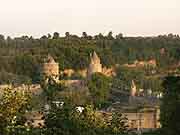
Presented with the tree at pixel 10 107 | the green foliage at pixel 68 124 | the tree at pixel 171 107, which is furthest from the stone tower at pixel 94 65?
the tree at pixel 10 107

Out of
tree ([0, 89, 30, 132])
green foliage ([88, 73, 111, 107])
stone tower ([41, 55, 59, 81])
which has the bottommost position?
green foliage ([88, 73, 111, 107])

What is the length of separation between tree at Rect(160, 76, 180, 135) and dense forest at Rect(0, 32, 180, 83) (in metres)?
43.7

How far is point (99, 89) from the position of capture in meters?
63.2

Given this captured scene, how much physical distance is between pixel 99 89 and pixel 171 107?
35240mm

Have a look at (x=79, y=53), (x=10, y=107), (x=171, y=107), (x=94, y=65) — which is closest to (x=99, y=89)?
(x=94, y=65)

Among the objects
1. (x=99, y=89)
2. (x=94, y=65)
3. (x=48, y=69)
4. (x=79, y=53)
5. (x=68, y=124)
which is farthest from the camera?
(x=79, y=53)

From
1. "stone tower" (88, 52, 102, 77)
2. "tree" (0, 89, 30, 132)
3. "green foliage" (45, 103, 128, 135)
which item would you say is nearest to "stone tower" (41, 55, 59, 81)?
"stone tower" (88, 52, 102, 77)

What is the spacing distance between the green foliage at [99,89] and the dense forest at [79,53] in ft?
32.3

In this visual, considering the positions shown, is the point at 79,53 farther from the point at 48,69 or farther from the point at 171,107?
the point at 171,107

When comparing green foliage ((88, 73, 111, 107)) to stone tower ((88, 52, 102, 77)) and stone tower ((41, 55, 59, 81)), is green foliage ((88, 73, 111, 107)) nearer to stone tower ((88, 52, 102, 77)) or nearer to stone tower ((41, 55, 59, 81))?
stone tower ((41, 55, 59, 81))

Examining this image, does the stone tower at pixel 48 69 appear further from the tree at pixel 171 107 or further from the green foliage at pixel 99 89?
the tree at pixel 171 107

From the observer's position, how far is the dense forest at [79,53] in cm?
8350

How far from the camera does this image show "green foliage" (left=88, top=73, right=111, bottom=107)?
60175 mm

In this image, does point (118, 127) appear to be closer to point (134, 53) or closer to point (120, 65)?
point (120, 65)
